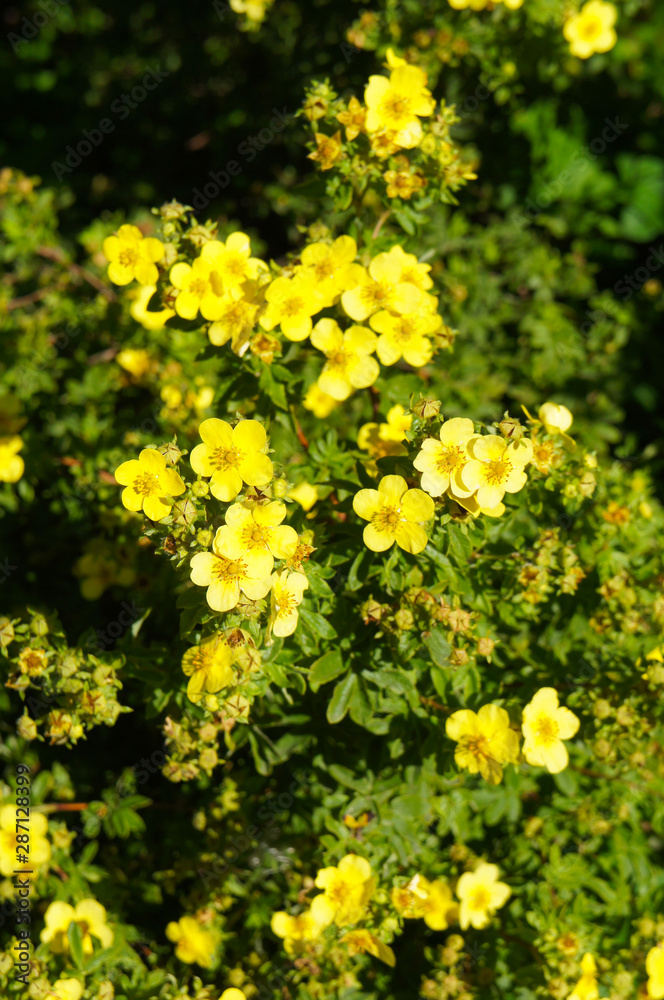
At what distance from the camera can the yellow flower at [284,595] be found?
161 centimetres

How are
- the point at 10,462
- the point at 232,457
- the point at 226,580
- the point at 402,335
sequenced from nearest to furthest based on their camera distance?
the point at 226,580
the point at 232,457
the point at 402,335
the point at 10,462

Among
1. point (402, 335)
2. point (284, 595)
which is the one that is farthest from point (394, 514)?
point (402, 335)

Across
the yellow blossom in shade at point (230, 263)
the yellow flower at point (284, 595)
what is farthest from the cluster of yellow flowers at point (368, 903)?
the yellow blossom in shade at point (230, 263)

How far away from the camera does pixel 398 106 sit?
2.12 metres

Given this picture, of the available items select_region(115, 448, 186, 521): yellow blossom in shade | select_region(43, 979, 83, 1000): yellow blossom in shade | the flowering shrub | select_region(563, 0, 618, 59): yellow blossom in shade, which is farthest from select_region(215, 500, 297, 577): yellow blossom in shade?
select_region(563, 0, 618, 59): yellow blossom in shade

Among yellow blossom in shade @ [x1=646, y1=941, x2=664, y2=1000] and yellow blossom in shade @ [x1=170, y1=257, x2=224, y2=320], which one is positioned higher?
yellow blossom in shade @ [x1=170, y1=257, x2=224, y2=320]

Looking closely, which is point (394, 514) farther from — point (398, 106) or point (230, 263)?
point (398, 106)

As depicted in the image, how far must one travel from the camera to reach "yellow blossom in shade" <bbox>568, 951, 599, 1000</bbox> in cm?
209

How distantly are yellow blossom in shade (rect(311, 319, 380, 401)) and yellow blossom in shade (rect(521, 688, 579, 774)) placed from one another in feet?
3.04

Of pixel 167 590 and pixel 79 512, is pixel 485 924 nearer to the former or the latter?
pixel 167 590

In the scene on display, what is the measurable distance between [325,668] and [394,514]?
46 centimetres

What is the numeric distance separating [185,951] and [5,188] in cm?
296

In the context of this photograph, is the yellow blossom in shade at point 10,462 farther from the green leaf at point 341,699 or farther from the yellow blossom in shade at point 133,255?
the green leaf at point 341,699

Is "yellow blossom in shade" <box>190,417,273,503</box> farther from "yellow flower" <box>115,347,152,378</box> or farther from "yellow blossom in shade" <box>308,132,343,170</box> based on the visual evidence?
"yellow flower" <box>115,347,152,378</box>
